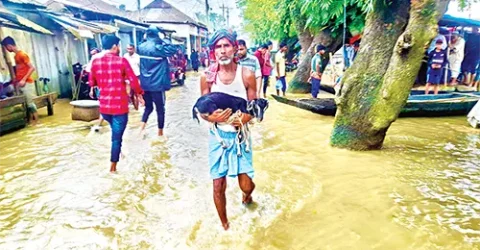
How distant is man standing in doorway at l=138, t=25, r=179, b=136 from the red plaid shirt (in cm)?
165

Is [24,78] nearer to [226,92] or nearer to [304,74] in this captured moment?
[226,92]

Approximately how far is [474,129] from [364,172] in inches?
162

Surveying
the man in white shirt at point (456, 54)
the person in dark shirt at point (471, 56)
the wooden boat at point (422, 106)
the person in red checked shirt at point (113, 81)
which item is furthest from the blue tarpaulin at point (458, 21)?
the person in red checked shirt at point (113, 81)

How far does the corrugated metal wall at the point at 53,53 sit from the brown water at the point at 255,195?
15.5 ft

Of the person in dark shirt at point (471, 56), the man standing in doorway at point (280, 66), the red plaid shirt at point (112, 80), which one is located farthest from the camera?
the person in dark shirt at point (471, 56)

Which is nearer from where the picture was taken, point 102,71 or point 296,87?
point 102,71

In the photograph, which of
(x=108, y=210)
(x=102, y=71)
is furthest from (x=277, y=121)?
(x=108, y=210)

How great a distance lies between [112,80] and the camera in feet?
15.2

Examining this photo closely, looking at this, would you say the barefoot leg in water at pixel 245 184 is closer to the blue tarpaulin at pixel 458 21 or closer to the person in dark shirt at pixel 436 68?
the person in dark shirt at pixel 436 68

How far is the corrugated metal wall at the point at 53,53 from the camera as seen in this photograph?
412 inches

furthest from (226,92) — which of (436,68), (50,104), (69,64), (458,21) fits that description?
(458,21)

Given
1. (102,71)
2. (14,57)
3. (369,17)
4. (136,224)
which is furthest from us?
(14,57)

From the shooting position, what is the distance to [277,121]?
339 inches

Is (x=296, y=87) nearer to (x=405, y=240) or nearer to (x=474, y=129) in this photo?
(x=474, y=129)
